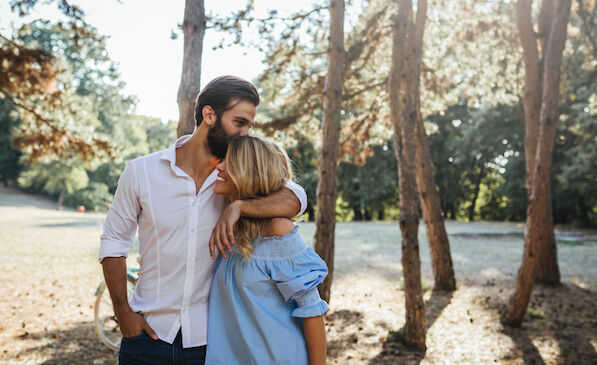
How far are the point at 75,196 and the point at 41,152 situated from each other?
117 feet

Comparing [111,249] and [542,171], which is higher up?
[542,171]

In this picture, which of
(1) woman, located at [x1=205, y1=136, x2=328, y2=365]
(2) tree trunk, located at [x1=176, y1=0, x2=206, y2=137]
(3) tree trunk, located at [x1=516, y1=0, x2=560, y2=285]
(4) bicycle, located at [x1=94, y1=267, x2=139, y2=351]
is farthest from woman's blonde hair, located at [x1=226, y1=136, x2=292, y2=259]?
(3) tree trunk, located at [x1=516, y1=0, x2=560, y2=285]

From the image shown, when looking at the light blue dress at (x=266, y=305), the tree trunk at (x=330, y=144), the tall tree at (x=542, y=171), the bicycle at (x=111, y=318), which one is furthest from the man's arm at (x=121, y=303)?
the tall tree at (x=542, y=171)

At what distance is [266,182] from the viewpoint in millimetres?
1918

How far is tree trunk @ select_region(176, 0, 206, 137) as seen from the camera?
3584 mm

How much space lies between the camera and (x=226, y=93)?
204 centimetres

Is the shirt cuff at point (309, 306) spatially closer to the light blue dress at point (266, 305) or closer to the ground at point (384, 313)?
the light blue dress at point (266, 305)

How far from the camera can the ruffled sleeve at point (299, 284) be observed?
70.7 inches

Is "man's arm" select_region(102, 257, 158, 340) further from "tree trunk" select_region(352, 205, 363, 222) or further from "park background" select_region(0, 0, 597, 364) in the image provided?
"tree trunk" select_region(352, 205, 363, 222)

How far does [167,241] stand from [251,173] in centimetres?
46

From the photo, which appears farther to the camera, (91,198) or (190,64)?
(91,198)

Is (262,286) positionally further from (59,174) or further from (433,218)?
(59,174)

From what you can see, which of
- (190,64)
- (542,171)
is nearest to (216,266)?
(190,64)

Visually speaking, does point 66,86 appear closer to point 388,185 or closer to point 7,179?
point 388,185
